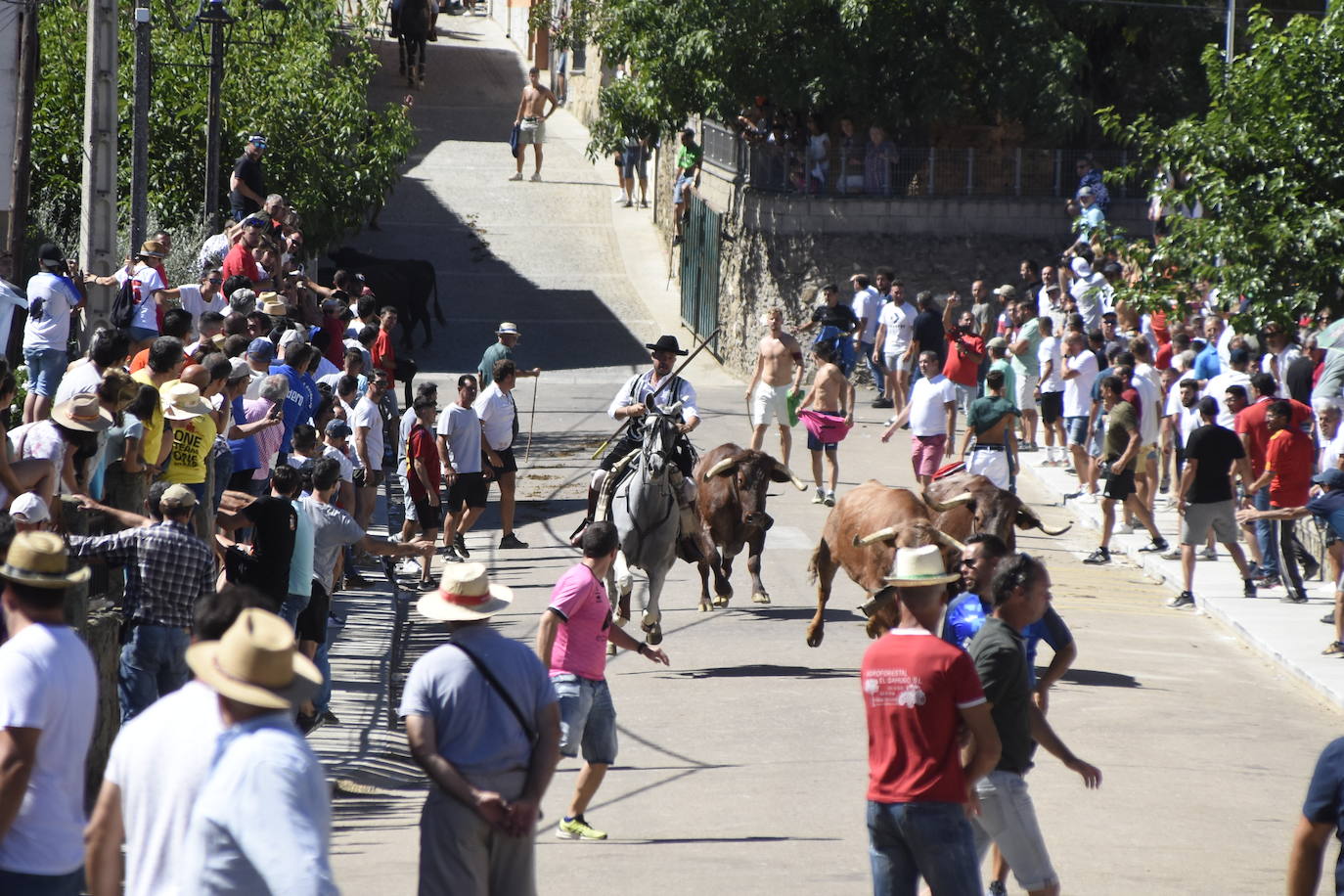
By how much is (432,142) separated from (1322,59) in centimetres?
2924

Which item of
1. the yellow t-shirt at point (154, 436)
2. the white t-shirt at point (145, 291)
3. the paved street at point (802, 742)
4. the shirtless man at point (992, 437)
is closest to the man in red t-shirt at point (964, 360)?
the paved street at point (802, 742)

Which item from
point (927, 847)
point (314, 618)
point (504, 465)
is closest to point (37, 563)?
point (927, 847)

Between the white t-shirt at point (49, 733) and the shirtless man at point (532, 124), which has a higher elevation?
the shirtless man at point (532, 124)

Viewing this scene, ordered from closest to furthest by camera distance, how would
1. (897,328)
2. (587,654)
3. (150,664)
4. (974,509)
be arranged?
(587,654), (150,664), (974,509), (897,328)

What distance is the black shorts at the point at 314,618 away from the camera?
11078 mm

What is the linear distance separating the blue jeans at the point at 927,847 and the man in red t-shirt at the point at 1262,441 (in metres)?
9.46

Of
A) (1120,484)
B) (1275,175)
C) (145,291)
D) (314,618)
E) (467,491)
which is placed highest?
(1275,175)

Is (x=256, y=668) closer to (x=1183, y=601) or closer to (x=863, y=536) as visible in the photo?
(x=863, y=536)

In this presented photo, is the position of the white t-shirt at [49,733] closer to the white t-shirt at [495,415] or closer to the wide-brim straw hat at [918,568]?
the wide-brim straw hat at [918,568]

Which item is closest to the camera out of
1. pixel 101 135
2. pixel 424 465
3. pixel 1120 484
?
pixel 424 465

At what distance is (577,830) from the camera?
29.4 feet

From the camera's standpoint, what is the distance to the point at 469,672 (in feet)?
20.5

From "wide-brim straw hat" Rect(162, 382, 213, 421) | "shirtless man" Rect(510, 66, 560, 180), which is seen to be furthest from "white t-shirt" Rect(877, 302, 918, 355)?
"shirtless man" Rect(510, 66, 560, 180)

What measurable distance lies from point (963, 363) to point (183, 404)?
1258 cm
